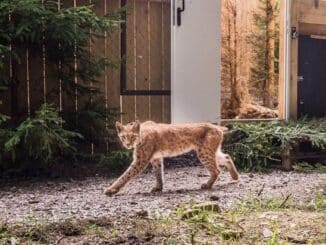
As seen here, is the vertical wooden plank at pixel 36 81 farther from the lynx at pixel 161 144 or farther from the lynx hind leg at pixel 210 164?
the lynx hind leg at pixel 210 164

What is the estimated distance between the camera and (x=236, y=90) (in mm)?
5938

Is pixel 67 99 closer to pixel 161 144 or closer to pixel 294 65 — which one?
pixel 161 144

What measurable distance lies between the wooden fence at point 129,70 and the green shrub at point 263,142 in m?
0.68

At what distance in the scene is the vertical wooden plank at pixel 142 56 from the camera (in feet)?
13.9

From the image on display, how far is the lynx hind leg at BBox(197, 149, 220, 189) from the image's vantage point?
306 centimetres

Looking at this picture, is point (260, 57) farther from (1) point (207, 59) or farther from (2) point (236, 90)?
(1) point (207, 59)

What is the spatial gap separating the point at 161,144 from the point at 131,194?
346 mm

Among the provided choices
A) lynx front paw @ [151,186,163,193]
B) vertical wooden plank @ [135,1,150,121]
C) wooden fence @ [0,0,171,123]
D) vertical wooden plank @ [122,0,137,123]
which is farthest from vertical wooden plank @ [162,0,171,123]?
lynx front paw @ [151,186,163,193]

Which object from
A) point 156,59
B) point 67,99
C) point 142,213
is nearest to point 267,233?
point 142,213

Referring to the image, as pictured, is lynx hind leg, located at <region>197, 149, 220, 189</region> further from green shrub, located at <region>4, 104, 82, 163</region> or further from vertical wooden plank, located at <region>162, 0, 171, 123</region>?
vertical wooden plank, located at <region>162, 0, 171, 123</region>

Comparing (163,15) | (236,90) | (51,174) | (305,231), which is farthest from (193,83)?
(305,231)

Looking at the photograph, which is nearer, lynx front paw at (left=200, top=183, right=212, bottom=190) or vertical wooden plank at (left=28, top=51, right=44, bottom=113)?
lynx front paw at (left=200, top=183, right=212, bottom=190)

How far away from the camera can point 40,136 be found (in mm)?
3051

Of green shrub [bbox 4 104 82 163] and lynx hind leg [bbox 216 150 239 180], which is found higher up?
green shrub [bbox 4 104 82 163]
